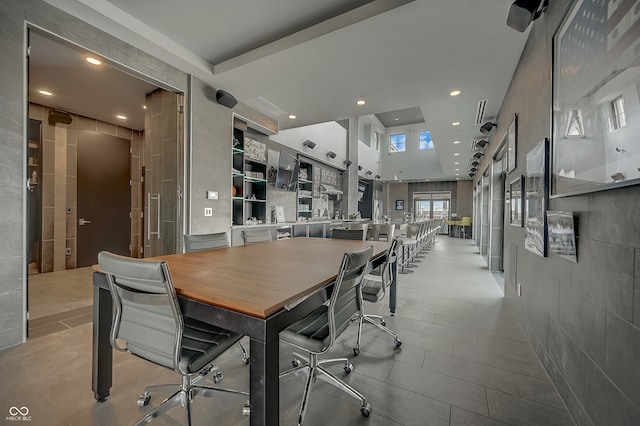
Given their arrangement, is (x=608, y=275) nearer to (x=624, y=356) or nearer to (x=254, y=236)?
(x=624, y=356)

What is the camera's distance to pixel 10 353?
2.05 m

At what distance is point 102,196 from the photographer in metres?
5.34

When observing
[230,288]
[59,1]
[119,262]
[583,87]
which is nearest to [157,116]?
[59,1]

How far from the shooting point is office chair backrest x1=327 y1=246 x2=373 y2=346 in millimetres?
1361

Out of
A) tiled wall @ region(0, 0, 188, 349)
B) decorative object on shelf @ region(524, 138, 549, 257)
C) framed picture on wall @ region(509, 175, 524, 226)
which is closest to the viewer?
decorative object on shelf @ region(524, 138, 549, 257)

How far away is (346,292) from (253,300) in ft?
2.13

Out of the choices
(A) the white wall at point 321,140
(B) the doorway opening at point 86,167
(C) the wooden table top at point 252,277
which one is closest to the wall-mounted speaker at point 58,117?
(B) the doorway opening at point 86,167

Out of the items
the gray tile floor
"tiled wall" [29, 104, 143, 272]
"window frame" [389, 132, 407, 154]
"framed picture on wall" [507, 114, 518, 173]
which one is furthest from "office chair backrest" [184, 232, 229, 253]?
"window frame" [389, 132, 407, 154]

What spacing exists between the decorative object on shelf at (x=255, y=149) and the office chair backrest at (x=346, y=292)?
3.84 metres

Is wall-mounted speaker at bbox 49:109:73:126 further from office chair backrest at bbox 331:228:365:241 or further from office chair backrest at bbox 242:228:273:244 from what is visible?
office chair backrest at bbox 331:228:365:241

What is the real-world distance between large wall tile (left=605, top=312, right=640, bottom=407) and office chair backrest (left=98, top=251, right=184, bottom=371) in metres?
1.89

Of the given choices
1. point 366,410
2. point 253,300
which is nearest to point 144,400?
point 253,300

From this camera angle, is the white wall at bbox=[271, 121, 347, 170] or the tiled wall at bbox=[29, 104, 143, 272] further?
the white wall at bbox=[271, 121, 347, 170]

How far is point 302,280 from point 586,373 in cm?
161
